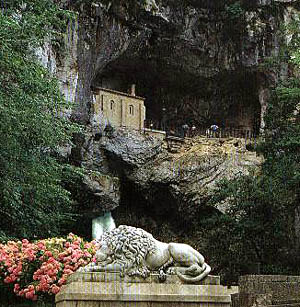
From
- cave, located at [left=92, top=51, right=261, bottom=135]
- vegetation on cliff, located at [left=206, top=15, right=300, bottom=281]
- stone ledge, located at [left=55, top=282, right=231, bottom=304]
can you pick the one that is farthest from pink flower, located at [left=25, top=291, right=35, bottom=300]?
cave, located at [left=92, top=51, right=261, bottom=135]

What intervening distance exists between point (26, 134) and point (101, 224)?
1558cm

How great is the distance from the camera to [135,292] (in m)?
8.25

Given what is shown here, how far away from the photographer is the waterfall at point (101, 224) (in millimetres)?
32406

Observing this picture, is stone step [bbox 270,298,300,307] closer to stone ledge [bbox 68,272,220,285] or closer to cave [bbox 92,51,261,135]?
stone ledge [bbox 68,272,220,285]

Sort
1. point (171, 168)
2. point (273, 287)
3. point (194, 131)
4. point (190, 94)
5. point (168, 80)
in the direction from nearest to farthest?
point (273, 287) < point (171, 168) < point (168, 80) < point (194, 131) < point (190, 94)

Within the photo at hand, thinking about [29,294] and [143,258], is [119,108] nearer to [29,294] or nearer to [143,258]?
[29,294]

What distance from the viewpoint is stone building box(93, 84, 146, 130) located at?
117ft

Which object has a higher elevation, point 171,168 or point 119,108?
point 119,108

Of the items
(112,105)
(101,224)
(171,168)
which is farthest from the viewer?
(112,105)

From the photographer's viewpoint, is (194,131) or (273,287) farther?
(194,131)

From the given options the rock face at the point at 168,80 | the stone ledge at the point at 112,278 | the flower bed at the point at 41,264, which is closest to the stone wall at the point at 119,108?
the rock face at the point at 168,80

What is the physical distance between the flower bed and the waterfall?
1934 centimetres

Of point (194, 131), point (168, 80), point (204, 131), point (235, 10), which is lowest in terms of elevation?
point (194, 131)

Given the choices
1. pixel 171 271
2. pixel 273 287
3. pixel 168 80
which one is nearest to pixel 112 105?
pixel 168 80
